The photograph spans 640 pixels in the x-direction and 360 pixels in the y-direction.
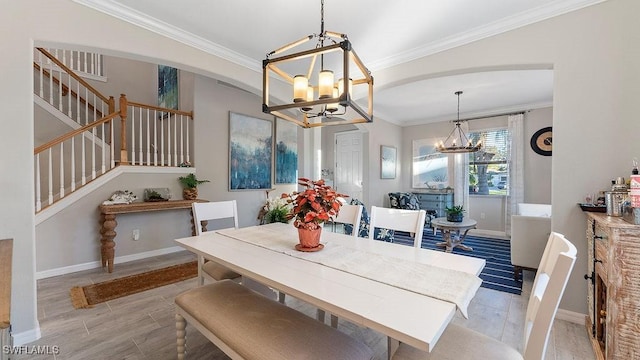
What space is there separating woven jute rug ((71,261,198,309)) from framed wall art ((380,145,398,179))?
4421mm

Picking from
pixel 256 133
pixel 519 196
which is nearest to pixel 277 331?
pixel 256 133

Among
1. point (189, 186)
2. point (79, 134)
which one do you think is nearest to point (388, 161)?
point (189, 186)

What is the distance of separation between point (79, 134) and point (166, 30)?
2.28 m

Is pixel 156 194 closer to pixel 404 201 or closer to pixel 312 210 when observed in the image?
pixel 312 210

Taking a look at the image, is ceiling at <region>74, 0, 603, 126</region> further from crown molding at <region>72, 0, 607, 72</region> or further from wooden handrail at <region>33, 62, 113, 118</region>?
wooden handrail at <region>33, 62, 113, 118</region>

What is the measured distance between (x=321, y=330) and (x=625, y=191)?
2.29 m

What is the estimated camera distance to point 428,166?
21.9 feet

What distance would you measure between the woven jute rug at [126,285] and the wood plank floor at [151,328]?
0.09 meters

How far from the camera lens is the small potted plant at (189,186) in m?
4.24

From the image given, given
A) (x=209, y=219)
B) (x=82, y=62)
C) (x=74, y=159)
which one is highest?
(x=82, y=62)

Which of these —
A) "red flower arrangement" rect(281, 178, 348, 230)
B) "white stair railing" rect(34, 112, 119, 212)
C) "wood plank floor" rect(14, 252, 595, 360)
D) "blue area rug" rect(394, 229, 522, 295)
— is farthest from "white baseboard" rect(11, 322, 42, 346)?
"blue area rug" rect(394, 229, 522, 295)

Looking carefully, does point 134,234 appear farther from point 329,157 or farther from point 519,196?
point 519,196

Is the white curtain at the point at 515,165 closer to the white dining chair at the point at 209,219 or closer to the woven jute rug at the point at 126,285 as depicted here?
the white dining chair at the point at 209,219

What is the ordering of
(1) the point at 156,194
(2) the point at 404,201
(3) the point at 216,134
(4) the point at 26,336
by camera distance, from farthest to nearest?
(2) the point at 404,201
(3) the point at 216,134
(1) the point at 156,194
(4) the point at 26,336
